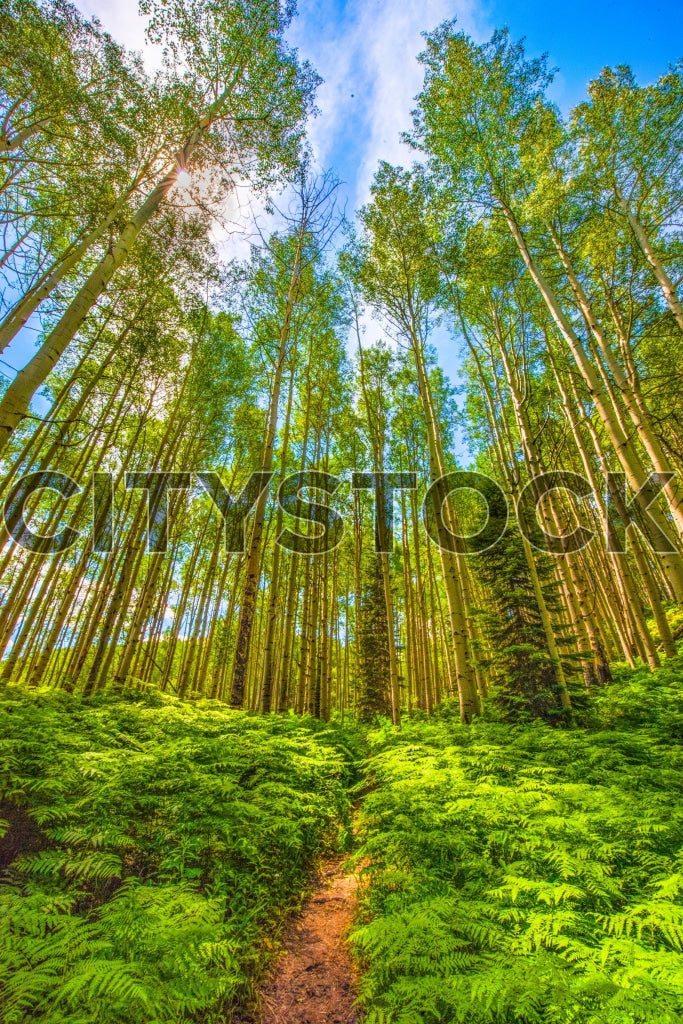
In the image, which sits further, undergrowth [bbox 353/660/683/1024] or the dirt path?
the dirt path

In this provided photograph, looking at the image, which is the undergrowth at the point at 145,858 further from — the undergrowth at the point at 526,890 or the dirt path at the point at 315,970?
the undergrowth at the point at 526,890

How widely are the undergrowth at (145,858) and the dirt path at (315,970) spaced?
0.16 metres

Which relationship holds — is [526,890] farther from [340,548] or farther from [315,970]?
[340,548]

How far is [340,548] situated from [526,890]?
14142mm

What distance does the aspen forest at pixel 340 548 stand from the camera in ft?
7.38

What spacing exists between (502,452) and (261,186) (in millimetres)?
7975

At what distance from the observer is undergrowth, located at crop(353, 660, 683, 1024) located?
1725 mm

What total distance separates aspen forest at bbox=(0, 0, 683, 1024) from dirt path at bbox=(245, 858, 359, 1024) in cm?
3

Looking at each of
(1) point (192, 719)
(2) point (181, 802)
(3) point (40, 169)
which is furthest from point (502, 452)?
(3) point (40, 169)

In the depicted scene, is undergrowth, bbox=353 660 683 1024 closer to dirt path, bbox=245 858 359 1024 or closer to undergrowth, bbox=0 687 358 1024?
dirt path, bbox=245 858 359 1024

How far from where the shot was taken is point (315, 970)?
2.89 m

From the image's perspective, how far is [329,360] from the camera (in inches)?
485

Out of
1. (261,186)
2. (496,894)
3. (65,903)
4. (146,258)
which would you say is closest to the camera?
(65,903)

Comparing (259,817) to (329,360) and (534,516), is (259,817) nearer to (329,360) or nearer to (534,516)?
(534,516)
